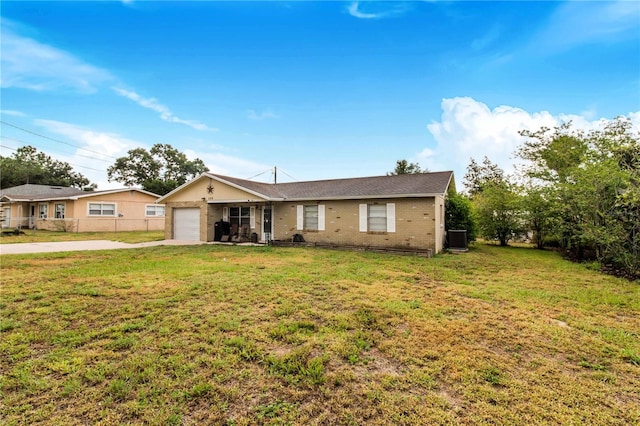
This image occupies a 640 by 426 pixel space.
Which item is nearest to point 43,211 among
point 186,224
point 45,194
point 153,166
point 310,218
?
point 45,194

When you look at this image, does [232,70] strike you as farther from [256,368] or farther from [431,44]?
[256,368]

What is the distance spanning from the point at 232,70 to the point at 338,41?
5.25 meters

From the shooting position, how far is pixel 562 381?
2709 millimetres

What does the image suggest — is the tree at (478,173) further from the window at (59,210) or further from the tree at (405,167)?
the window at (59,210)

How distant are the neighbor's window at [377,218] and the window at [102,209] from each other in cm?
2121

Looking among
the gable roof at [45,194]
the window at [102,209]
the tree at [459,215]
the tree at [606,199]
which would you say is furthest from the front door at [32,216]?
the tree at [606,199]

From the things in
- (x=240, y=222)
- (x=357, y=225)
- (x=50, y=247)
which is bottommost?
(x=50, y=247)

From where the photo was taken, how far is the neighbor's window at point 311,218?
1419 cm

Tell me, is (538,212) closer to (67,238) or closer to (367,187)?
(367,187)

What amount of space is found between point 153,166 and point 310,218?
39.5 metres

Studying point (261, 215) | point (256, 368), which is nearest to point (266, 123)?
point (261, 215)

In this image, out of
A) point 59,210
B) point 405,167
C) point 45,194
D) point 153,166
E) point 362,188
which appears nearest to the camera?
point 362,188

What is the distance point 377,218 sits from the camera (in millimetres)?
12727

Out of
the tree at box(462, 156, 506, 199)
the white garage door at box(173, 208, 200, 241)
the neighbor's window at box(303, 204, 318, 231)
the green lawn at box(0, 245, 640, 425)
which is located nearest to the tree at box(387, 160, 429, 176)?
the tree at box(462, 156, 506, 199)
